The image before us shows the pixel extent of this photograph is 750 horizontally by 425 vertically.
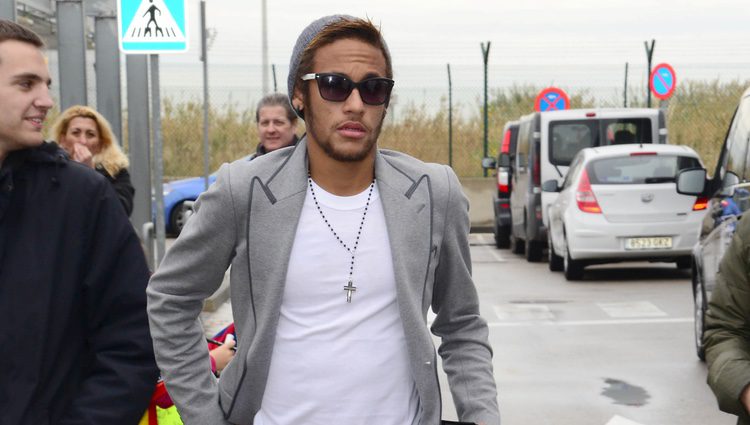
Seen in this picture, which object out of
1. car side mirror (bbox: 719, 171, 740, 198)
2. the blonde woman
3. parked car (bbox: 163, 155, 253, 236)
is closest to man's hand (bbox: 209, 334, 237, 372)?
the blonde woman

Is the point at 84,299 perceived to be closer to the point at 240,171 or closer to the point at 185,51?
the point at 240,171

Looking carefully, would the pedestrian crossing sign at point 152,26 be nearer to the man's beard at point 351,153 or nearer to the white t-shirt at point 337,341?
the man's beard at point 351,153

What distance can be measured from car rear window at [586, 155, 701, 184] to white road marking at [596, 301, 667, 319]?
8.10ft

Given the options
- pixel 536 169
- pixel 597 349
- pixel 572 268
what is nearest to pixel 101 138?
pixel 597 349

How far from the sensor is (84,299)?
2936 mm

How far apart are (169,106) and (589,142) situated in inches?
588

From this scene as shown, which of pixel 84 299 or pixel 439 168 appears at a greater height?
pixel 439 168

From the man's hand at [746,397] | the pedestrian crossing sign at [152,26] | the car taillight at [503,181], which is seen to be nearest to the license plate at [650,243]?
the car taillight at [503,181]

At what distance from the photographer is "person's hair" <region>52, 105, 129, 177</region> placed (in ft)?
26.0

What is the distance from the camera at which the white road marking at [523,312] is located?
12.1m

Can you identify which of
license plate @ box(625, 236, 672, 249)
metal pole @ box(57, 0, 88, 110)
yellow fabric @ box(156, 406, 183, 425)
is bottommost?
license plate @ box(625, 236, 672, 249)

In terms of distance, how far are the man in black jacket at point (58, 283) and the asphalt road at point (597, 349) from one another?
15.4 ft

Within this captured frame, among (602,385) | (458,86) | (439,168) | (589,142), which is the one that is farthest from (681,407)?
(458,86)

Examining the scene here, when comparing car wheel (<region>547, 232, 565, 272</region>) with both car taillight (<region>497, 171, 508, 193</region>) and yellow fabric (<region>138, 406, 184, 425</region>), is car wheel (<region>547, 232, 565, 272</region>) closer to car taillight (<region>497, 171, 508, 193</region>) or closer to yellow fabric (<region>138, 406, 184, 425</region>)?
car taillight (<region>497, 171, 508, 193</region>)
